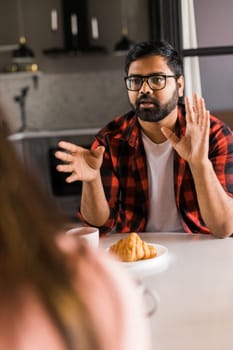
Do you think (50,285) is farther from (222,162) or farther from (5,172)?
(222,162)

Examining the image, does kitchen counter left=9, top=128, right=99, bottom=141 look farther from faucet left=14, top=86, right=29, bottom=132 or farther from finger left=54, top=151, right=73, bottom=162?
finger left=54, top=151, right=73, bottom=162

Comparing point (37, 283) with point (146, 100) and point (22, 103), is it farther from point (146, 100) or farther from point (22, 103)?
point (22, 103)

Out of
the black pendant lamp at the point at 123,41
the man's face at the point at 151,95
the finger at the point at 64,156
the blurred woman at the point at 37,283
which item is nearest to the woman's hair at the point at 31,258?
the blurred woman at the point at 37,283

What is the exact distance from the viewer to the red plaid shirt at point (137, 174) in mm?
1979

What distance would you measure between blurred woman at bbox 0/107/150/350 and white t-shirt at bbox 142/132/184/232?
168 centimetres

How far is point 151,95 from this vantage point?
2113mm

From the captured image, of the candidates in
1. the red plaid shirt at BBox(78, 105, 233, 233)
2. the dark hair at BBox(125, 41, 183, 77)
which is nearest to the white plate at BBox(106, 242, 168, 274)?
the red plaid shirt at BBox(78, 105, 233, 233)

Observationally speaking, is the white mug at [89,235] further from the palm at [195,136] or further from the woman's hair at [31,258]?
the woman's hair at [31,258]

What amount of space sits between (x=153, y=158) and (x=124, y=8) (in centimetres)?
379

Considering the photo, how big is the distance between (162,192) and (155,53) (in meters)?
0.52

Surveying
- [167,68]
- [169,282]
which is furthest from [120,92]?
[169,282]

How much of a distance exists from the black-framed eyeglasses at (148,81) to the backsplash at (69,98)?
3.51m

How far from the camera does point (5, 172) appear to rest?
12.1 inches

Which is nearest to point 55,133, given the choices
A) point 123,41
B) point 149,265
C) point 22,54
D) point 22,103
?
point 22,103
